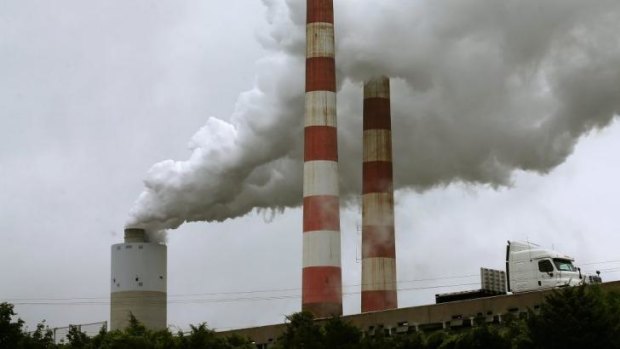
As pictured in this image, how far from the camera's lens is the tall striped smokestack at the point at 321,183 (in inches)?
2229

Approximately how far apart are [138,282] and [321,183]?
1368cm

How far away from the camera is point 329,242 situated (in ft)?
187

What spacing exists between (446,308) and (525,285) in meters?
9.46

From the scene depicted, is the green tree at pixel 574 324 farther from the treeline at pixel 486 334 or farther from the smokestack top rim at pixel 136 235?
the smokestack top rim at pixel 136 235

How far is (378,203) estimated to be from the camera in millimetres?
62375

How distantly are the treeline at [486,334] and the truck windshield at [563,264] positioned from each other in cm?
1016

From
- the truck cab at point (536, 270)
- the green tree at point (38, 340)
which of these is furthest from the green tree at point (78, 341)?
the truck cab at point (536, 270)

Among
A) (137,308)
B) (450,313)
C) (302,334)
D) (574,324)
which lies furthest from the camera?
(137,308)

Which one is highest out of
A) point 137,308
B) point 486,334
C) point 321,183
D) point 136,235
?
point 321,183

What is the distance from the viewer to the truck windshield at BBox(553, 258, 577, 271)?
5147 centimetres

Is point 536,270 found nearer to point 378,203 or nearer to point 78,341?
point 378,203

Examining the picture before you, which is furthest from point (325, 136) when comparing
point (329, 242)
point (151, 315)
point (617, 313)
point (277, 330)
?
point (617, 313)

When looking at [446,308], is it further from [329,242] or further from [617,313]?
[329,242]

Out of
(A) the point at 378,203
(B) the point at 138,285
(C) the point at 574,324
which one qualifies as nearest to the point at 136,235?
(B) the point at 138,285
